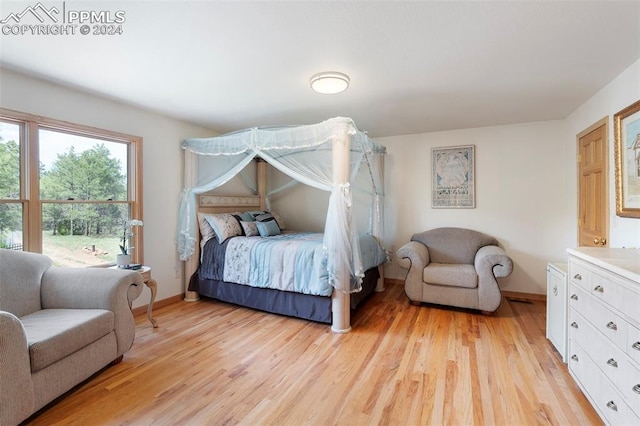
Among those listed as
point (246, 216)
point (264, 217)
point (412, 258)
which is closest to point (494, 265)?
point (412, 258)

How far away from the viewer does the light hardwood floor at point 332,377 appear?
1679mm

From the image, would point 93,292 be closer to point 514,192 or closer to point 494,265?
point 494,265

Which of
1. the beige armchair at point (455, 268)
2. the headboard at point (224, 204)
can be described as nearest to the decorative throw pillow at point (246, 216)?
the headboard at point (224, 204)

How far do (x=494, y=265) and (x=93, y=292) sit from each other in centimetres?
362

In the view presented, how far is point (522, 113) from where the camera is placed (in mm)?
3328

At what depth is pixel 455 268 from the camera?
332 cm

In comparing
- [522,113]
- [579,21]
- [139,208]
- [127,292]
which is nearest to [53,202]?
[139,208]

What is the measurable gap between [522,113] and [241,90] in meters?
3.09

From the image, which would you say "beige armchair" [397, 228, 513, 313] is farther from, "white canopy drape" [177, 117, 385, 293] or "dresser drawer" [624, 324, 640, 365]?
"dresser drawer" [624, 324, 640, 365]

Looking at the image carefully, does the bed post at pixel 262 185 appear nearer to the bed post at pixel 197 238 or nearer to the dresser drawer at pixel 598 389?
the bed post at pixel 197 238

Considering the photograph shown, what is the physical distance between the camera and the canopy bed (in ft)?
9.00

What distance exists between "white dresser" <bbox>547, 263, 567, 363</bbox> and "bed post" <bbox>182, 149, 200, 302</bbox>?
12.0 feet

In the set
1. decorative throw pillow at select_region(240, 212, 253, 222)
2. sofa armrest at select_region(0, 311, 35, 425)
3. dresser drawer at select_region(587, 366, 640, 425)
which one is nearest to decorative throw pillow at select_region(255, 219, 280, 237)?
decorative throw pillow at select_region(240, 212, 253, 222)

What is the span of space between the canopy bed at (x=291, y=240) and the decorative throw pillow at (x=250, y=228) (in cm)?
1
